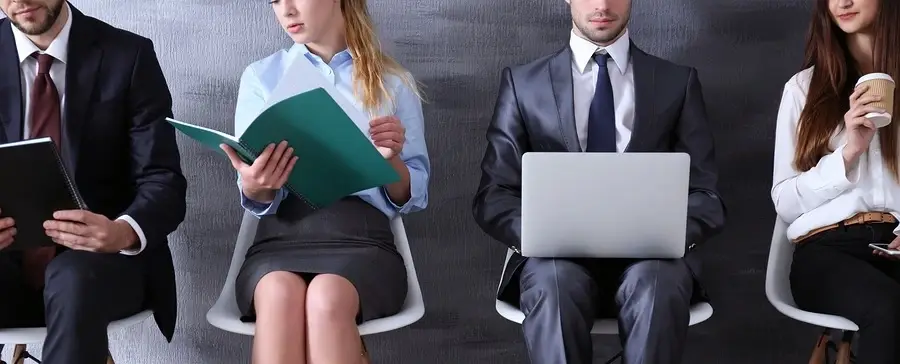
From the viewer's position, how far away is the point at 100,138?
85.8 inches

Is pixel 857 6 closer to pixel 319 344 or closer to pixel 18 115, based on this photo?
pixel 319 344

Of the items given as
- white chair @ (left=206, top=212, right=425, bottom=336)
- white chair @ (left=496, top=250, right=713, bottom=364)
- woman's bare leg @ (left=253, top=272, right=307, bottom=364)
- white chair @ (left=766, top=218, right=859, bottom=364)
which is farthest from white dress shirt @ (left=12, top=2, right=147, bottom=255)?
white chair @ (left=766, top=218, right=859, bottom=364)

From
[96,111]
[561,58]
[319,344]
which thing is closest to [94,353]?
[319,344]

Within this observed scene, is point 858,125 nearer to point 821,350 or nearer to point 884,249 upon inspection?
point 884,249

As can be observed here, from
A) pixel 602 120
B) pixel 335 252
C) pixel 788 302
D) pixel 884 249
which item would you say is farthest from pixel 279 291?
pixel 884 249

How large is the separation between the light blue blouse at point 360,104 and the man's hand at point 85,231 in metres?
0.37

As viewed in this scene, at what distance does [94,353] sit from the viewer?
188 cm

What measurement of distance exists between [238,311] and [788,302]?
49.8 inches

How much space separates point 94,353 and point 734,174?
1852 millimetres

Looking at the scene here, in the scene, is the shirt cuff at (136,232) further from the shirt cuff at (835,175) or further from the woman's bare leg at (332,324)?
the shirt cuff at (835,175)

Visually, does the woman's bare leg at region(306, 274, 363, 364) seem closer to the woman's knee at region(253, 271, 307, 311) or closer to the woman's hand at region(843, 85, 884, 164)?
the woman's knee at region(253, 271, 307, 311)

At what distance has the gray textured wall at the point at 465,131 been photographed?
282 cm

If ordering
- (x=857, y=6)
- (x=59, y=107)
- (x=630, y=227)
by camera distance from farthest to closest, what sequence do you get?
1. (x=857, y=6)
2. (x=59, y=107)
3. (x=630, y=227)

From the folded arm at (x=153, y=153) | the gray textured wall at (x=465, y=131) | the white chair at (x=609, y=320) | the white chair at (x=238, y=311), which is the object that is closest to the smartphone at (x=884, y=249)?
the white chair at (x=609, y=320)
